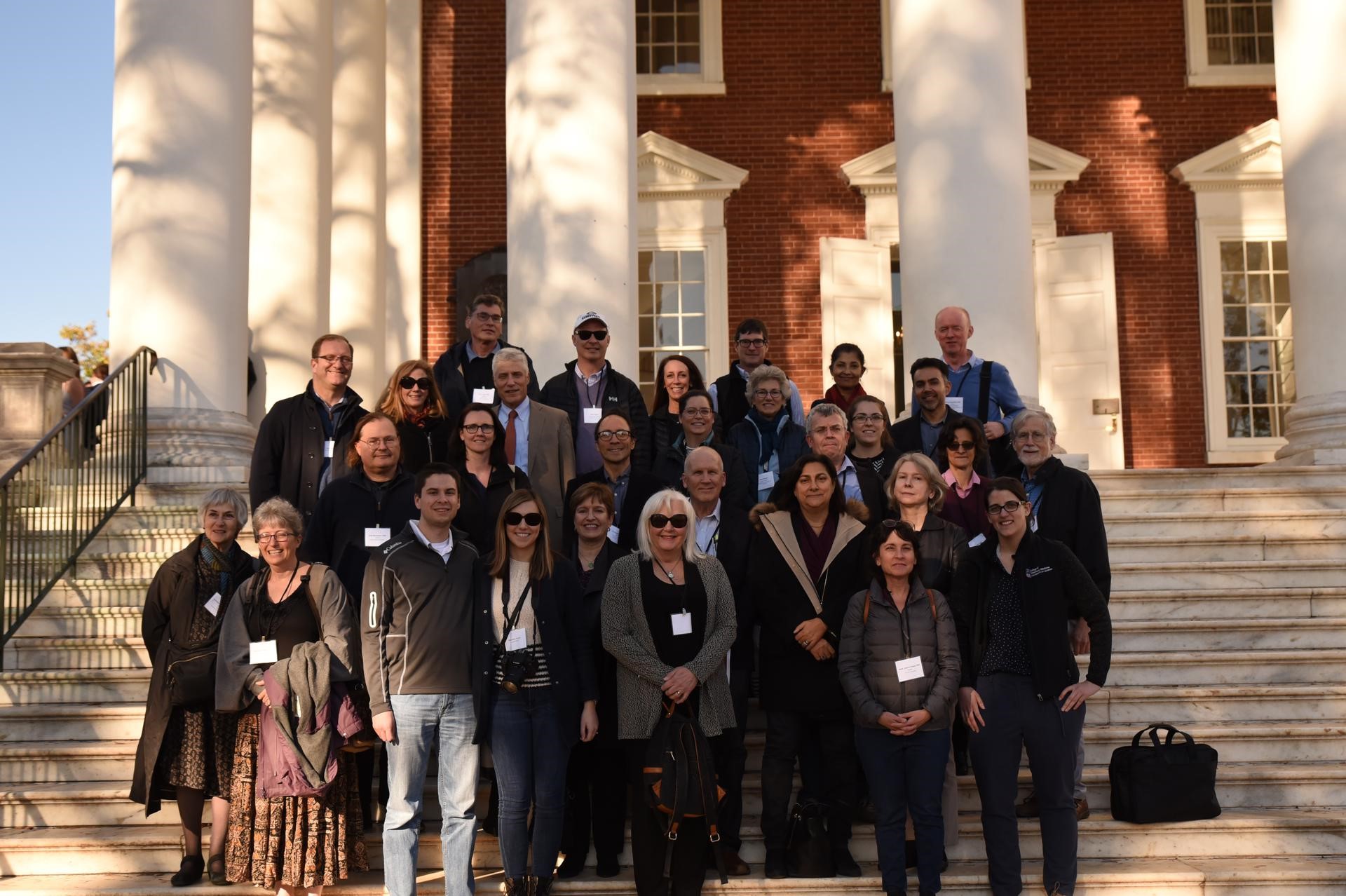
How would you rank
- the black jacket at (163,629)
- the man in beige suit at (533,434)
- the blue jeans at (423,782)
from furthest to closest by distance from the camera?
the man in beige suit at (533,434) < the black jacket at (163,629) < the blue jeans at (423,782)

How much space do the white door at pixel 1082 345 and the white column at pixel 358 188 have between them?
749 cm

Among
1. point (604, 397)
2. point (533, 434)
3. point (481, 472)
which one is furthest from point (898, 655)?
point (604, 397)

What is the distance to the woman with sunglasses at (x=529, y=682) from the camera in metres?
6.23

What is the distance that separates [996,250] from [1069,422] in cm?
576

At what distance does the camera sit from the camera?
625cm

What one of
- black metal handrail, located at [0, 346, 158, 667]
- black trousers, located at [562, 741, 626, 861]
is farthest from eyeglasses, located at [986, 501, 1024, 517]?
black metal handrail, located at [0, 346, 158, 667]

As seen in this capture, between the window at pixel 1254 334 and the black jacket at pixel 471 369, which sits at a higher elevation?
the window at pixel 1254 334

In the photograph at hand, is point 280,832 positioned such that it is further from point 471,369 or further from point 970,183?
point 970,183

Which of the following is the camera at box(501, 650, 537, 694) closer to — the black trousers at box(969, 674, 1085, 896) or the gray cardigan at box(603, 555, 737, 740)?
the gray cardigan at box(603, 555, 737, 740)

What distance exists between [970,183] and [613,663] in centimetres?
573

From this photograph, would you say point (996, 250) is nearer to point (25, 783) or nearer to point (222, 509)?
point (222, 509)

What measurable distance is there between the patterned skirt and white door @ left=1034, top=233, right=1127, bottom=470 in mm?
11291

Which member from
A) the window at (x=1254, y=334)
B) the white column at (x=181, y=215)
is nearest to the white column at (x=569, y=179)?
the white column at (x=181, y=215)

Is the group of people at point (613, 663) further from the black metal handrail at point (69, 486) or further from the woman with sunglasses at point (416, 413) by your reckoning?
the black metal handrail at point (69, 486)
